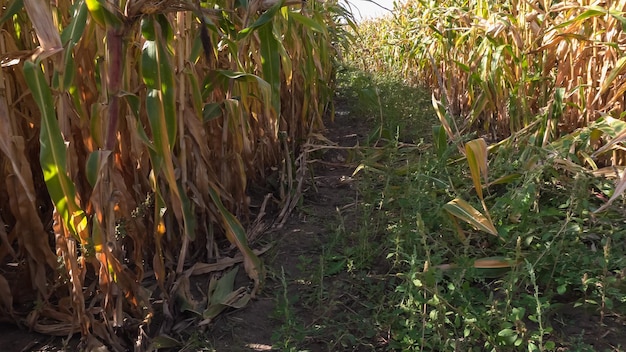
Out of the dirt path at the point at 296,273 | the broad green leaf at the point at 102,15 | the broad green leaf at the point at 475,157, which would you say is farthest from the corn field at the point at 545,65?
the broad green leaf at the point at 102,15

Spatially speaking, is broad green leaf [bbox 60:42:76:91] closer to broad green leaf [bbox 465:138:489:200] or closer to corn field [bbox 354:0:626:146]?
broad green leaf [bbox 465:138:489:200]

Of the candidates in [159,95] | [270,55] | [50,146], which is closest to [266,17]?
[270,55]

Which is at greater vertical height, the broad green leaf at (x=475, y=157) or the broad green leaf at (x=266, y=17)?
the broad green leaf at (x=266, y=17)

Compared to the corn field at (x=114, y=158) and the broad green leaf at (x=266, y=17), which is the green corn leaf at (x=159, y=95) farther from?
the broad green leaf at (x=266, y=17)

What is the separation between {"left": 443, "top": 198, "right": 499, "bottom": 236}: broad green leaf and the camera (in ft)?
4.72

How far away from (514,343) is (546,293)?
274mm

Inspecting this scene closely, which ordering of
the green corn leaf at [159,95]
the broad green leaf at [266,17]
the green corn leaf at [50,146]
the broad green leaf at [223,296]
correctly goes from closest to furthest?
the green corn leaf at [50,146] → the green corn leaf at [159,95] → the broad green leaf at [266,17] → the broad green leaf at [223,296]

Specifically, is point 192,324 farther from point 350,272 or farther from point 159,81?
point 159,81

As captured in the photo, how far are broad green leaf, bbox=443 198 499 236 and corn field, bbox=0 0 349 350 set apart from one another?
1.92 feet

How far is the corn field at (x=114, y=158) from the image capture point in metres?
1.10

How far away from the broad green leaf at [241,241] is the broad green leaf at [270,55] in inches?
14.2

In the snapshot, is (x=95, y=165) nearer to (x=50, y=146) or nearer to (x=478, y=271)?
(x=50, y=146)

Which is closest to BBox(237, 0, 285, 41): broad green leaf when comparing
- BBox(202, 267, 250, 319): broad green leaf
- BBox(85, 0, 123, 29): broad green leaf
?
BBox(85, 0, 123, 29): broad green leaf

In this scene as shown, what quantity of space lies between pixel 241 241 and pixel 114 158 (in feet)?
1.35
